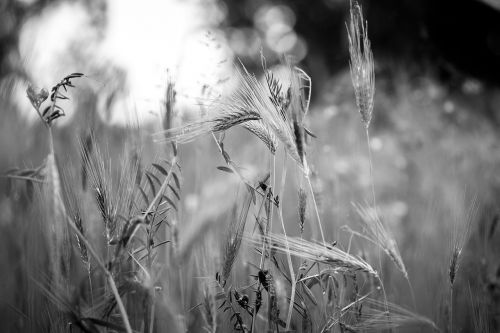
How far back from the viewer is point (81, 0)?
13.2ft

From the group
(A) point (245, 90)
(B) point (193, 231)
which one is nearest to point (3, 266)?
(B) point (193, 231)

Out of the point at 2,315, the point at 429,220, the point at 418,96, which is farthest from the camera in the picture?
the point at 418,96

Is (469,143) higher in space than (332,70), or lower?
lower

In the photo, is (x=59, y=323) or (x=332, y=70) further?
(x=332, y=70)

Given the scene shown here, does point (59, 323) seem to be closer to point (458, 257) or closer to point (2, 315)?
point (2, 315)

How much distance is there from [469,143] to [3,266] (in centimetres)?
292

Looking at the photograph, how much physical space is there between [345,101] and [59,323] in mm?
3417

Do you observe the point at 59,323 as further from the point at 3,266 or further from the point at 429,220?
the point at 429,220

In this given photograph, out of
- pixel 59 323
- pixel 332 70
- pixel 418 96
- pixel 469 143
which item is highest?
pixel 332 70

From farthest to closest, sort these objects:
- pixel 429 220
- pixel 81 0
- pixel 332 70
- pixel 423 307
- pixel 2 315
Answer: pixel 332 70, pixel 81 0, pixel 429 220, pixel 423 307, pixel 2 315

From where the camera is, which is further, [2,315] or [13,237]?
[13,237]

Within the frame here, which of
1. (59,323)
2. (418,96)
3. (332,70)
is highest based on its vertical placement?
(332,70)

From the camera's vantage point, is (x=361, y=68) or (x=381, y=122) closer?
(x=361, y=68)

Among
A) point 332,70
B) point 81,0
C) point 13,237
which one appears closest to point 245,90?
point 13,237
